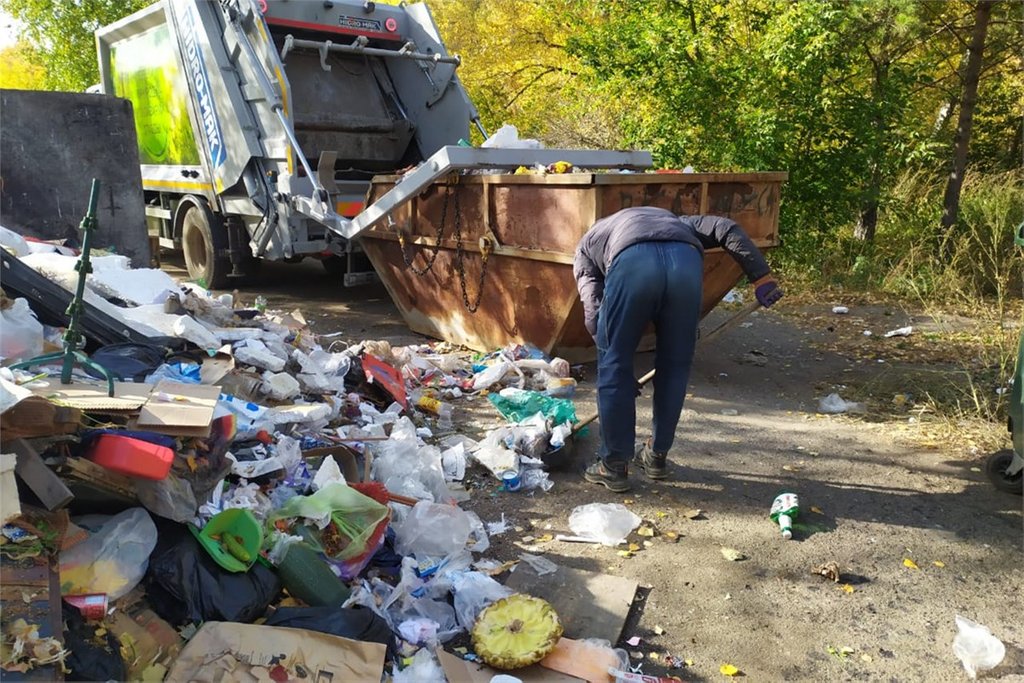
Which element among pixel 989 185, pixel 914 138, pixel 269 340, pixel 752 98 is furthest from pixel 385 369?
pixel 989 185

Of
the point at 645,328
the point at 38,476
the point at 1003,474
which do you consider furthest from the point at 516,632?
the point at 1003,474

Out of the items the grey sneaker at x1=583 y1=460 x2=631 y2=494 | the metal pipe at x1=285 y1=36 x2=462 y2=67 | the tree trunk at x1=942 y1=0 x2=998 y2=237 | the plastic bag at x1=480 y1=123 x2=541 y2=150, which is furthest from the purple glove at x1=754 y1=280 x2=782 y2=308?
the tree trunk at x1=942 y1=0 x2=998 y2=237

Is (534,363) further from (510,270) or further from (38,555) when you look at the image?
(38,555)

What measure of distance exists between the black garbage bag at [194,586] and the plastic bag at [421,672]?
1.56 feet

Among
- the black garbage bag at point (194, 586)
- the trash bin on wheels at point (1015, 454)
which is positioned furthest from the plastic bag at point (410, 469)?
the trash bin on wheels at point (1015, 454)

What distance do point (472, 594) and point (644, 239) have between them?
5.26 feet

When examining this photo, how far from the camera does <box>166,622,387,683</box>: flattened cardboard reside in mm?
2088

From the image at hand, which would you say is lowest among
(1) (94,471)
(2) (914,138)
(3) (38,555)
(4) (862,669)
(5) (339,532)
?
(4) (862,669)

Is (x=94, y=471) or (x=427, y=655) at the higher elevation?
(x=94, y=471)

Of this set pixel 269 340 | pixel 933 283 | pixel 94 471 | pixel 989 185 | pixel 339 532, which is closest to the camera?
pixel 94 471

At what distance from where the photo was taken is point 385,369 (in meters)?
4.70

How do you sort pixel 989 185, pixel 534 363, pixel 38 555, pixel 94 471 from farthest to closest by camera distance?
pixel 989 185, pixel 534 363, pixel 94 471, pixel 38 555

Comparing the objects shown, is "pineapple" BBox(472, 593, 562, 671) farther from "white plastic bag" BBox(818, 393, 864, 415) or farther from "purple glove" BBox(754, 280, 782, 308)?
"white plastic bag" BBox(818, 393, 864, 415)

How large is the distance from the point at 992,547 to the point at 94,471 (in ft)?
10.3
